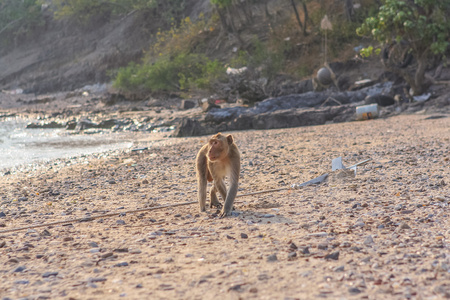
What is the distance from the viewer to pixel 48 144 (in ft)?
55.0

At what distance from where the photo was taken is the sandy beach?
11.0 feet

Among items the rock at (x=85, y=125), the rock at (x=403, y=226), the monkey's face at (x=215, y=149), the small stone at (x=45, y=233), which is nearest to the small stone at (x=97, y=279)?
the small stone at (x=45, y=233)

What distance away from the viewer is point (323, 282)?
3287 mm

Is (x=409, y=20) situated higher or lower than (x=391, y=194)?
higher

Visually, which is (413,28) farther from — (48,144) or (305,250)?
(305,250)

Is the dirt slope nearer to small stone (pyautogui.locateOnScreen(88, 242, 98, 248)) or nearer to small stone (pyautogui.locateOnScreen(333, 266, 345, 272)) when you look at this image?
small stone (pyautogui.locateOnScreen(88, 242, 98, 248))

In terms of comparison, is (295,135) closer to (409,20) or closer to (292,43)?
(409,20)

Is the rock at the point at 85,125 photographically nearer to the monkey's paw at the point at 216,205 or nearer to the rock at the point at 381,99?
the rock at the point at 381,99

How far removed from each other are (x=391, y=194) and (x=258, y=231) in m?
1.85

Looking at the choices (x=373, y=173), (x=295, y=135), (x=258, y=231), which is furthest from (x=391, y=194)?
(x=295, y=135)

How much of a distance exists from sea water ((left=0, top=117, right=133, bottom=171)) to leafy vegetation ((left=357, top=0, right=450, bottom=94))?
863cm

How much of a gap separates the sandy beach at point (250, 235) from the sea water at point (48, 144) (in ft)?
16.0

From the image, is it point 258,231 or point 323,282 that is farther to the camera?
point 258,231

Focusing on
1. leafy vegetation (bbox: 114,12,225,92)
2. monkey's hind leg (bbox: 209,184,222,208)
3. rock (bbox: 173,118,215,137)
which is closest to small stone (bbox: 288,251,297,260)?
monkey's hind leg (bbox: 209,184,222,208)
